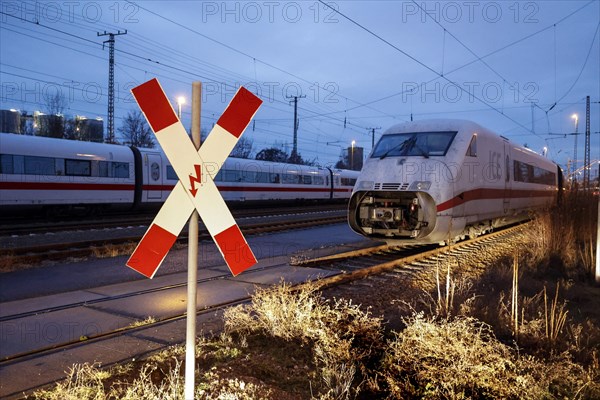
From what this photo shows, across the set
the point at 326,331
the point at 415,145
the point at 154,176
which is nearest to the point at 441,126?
the point at 415,145

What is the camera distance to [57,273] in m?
9.59

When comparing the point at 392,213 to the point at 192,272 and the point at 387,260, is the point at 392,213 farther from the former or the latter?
the point at 192,272

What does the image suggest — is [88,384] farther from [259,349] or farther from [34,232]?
[34,232]

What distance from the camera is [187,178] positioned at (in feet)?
10.2

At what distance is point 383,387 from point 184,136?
2889 mm

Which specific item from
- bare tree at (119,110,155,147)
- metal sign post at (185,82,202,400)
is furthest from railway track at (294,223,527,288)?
bare tree at (119,110,155,147)

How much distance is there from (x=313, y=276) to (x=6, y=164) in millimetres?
14272

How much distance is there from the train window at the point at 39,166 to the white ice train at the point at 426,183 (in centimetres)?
1319

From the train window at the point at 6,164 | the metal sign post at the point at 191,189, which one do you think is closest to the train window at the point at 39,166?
the train window at the point at 6,164

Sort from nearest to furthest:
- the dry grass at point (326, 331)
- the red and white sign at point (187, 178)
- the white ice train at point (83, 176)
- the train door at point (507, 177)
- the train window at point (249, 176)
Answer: the red and white sign at point (187, 178) < the dry grass at point (326, 331) < the train door at point (507, 177) < the white ice train at point (83, 176) < the train window at point (249, 176)

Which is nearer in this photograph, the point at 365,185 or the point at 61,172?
the point at 365,185

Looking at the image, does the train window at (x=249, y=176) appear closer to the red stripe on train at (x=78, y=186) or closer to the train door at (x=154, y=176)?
the red stripe on train at (x=78, y=186)

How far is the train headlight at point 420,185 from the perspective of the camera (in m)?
10.9

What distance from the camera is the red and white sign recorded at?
3.06 metres
